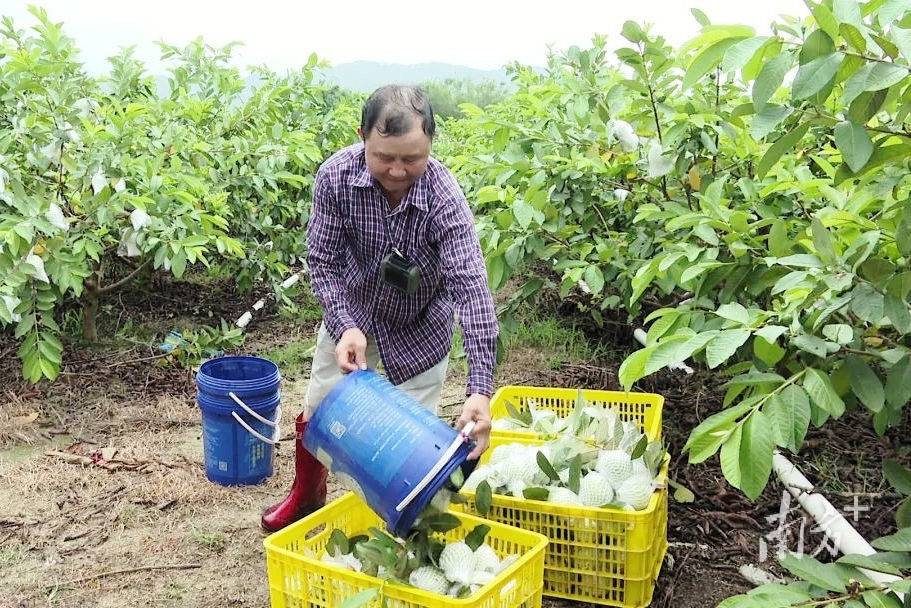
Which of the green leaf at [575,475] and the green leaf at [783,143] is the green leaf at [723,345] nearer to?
the green leaf at [783,143]

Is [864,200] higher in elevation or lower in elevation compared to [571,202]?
higher

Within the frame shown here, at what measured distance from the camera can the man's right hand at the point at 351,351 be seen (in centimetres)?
228

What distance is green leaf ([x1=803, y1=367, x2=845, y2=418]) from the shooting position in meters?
1.51

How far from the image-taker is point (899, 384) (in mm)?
1622

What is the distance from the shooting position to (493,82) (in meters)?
12.6

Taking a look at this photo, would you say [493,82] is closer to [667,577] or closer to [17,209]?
[17,209]

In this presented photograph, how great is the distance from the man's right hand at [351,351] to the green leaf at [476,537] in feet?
1.57

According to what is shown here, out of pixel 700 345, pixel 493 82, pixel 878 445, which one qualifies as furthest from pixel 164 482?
pixel 493 82

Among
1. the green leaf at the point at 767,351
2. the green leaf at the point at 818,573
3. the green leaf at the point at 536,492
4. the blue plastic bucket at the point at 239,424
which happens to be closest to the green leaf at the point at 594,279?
the green leaf at the point at 536,492

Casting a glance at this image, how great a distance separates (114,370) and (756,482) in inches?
142

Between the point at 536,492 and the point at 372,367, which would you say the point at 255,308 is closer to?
the point at 372,367

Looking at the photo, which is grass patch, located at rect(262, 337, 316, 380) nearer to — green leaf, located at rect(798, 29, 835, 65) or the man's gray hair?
the man's gray hair

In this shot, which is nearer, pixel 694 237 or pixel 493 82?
pixel 694 237

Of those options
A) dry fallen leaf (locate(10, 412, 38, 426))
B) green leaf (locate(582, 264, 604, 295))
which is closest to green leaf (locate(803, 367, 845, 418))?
green leaf (locate(582, 264, 604, 295))
